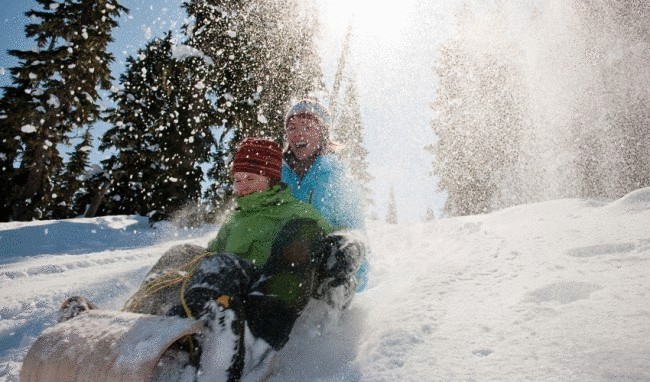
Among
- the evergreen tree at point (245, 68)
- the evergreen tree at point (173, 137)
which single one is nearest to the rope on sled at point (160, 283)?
the evergreen tree at point (173, 137)

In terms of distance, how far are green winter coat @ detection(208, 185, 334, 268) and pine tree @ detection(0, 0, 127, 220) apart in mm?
14605

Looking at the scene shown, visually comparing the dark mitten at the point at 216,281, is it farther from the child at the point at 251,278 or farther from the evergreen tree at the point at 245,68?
the evergreen tree at the point at 245,68

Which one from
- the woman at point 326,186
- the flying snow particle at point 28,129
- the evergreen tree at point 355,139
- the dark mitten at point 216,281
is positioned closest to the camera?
the dark mitten at point 216,281

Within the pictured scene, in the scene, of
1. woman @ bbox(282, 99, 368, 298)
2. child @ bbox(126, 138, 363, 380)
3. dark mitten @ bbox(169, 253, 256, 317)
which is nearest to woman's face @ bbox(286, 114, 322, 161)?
woman @ bbox(282, 99, 368, 298)

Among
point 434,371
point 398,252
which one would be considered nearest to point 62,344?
point 434,371

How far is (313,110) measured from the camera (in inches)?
131

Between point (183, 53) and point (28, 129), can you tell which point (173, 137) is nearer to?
point (183, 53)

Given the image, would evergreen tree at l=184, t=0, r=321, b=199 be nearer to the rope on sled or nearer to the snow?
the snow

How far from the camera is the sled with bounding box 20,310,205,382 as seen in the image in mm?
1362

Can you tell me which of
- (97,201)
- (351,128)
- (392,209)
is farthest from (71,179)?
(392,209)

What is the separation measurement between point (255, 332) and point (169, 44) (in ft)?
39.6

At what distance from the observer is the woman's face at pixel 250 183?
8.30 feet

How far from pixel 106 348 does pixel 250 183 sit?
131cm

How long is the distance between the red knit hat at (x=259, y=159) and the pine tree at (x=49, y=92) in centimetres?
1445
